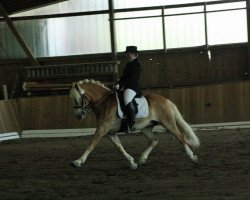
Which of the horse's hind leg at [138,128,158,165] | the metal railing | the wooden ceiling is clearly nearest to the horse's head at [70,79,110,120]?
the horse's hind leg at [138,128,158,165]

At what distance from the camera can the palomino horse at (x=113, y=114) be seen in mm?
8648

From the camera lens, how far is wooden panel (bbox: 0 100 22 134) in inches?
616

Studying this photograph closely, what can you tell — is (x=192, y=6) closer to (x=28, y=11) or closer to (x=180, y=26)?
(x=180, y=26)

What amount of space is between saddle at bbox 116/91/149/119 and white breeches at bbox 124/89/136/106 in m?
0.08

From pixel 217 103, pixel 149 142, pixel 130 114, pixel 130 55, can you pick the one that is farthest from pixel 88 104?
pixel 217 103

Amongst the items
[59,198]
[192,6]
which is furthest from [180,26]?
[59,198]

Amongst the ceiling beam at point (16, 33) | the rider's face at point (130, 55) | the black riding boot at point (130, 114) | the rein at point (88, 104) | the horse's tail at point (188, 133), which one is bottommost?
the horse's tail at point (188, 133)

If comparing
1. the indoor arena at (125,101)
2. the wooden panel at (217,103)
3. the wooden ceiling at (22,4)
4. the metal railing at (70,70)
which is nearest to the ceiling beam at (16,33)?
the indoor arena at (125,101)

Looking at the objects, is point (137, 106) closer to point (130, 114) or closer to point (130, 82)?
point (130, 114)

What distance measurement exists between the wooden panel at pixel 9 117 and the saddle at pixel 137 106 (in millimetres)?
7627

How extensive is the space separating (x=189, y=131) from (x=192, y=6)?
13135mm

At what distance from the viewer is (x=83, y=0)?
22.2 meters

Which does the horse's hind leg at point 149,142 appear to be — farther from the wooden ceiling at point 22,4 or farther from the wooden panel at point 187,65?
the wooden ceiling at point 22,4

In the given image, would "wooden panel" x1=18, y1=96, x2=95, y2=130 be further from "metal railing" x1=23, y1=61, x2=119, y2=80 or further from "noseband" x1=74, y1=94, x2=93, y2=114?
"noseband" x1=74, y1=94, x2=93, y2=114
